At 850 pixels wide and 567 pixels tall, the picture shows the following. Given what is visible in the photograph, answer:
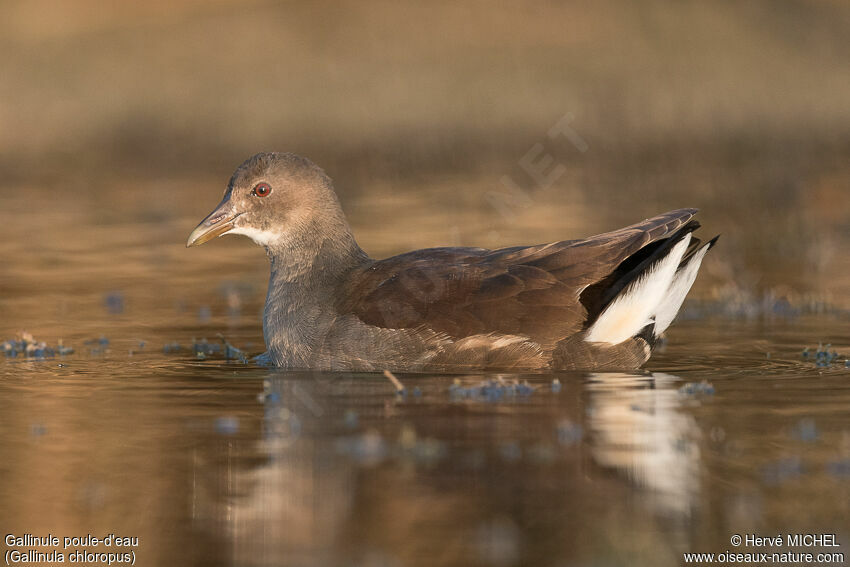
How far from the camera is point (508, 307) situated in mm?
9930

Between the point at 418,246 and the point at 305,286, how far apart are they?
218 inches

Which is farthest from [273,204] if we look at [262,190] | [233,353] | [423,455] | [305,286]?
[423,455]

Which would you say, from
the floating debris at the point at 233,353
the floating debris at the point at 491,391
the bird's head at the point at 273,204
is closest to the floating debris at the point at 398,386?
the floating debris at the point at 491,391

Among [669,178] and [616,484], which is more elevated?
[669,178]

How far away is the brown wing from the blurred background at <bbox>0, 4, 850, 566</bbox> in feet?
1.54

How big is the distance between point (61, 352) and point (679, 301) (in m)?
4.71

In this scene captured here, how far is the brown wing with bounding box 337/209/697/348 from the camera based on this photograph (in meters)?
9.91

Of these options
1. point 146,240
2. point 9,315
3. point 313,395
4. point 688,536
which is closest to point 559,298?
point 313,395

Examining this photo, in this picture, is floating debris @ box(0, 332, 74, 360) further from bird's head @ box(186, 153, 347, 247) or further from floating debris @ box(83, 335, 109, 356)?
bird's head @ box(186, 153, 347, 247)

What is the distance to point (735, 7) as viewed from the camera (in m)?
30.5

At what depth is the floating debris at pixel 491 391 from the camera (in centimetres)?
902

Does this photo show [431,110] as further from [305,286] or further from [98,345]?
[305,286]

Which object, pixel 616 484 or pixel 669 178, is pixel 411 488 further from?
pixel 669 178

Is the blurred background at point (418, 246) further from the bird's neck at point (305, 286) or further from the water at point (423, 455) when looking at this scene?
the bird's neck at point (305, 286)
